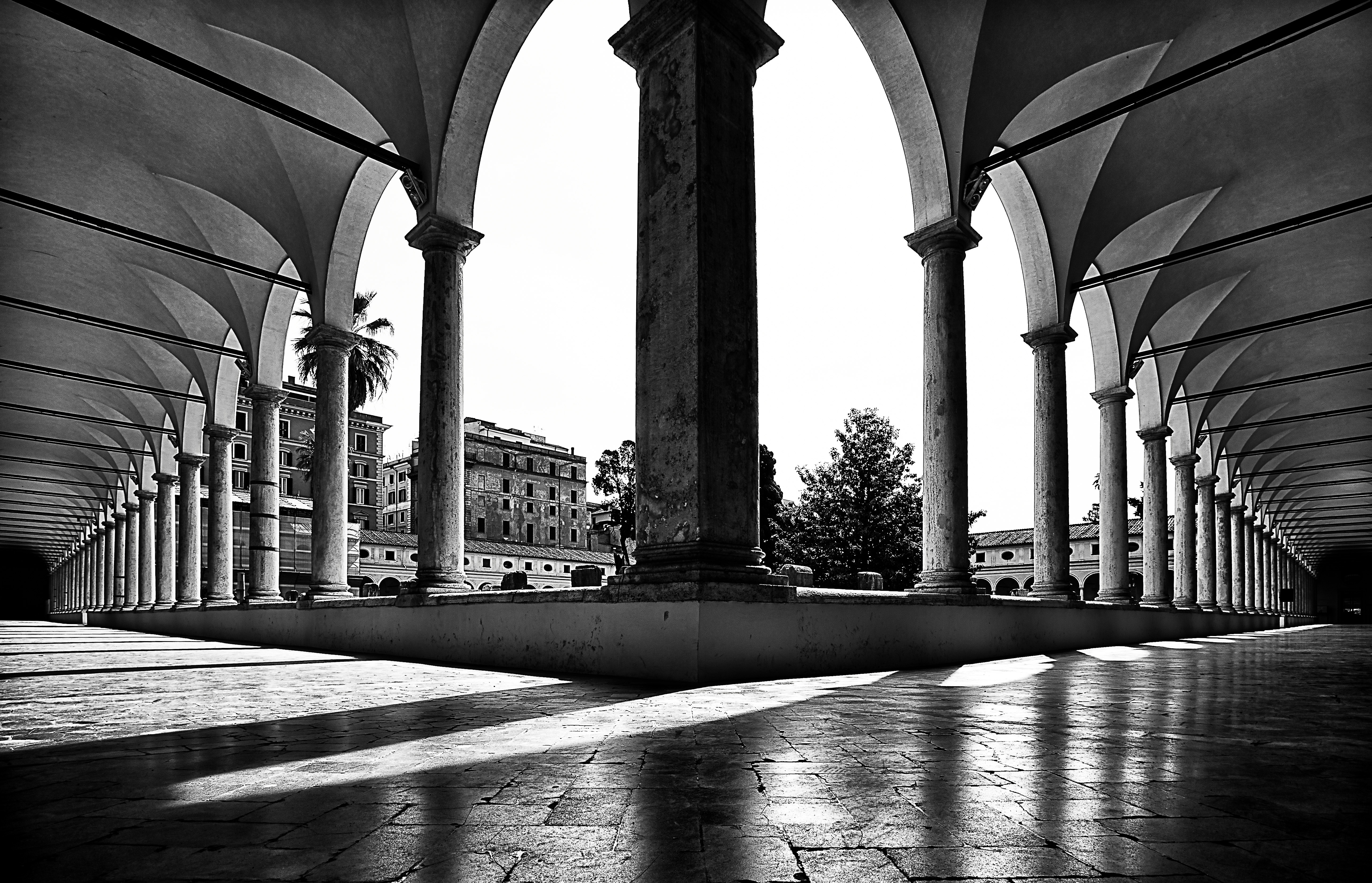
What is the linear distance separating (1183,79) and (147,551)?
1311 inches

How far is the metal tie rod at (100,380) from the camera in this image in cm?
1811

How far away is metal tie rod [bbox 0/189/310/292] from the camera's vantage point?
1197cm

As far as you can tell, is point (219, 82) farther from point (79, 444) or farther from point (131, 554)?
point (131, 554)

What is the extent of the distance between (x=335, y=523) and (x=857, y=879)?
41.8ft

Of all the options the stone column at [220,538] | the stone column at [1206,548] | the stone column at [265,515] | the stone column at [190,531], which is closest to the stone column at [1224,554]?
the stone column at [1206,548]

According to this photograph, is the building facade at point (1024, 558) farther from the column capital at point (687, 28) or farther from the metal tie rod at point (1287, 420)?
the column capital at point (687, 28)

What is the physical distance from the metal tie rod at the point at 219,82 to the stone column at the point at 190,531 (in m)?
15.7

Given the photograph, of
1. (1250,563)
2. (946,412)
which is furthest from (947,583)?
(1250,563)

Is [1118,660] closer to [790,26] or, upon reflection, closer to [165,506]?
[790,26]

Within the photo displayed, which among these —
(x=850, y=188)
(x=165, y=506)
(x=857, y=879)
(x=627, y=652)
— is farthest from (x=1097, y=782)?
(x=165, y=506)

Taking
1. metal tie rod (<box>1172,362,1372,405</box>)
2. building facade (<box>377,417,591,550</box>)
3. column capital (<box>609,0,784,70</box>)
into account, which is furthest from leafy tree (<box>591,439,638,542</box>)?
column capital (<box>609,0,784,70</box>)

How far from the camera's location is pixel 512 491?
2940 inches

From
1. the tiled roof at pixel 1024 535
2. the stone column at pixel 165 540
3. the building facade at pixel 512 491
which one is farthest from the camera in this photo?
the building facade at pixel 512 491

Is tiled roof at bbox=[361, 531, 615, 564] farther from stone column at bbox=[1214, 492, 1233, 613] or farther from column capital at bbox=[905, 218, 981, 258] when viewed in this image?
column capital at bbox=[905, 218, 981, 258]
